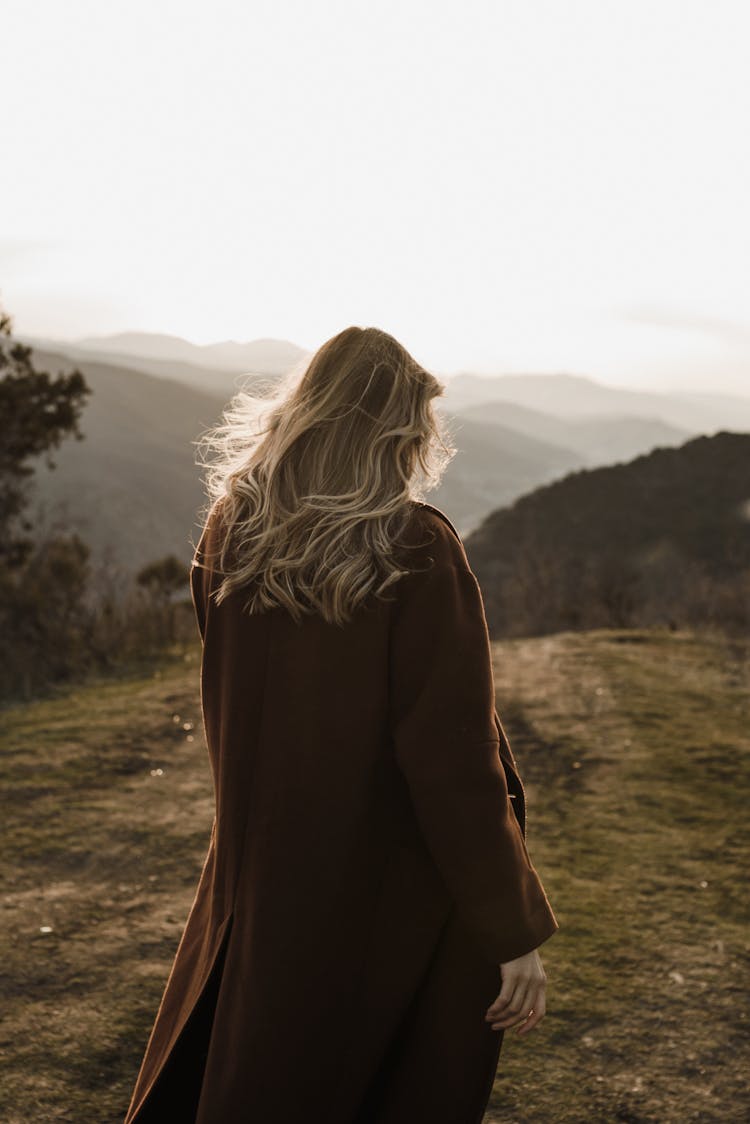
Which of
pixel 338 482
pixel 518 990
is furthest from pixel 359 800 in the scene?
pixel 338 482

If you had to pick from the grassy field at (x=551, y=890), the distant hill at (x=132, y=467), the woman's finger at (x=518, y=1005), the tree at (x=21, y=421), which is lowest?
the grassy field at (x=551, y=890)

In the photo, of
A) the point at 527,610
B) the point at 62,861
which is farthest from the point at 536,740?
the point at 527,610

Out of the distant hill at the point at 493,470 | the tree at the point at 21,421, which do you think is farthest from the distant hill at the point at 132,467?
the tree at the point at 21,421

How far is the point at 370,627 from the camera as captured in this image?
4.97ft

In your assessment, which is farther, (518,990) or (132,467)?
(132,467)

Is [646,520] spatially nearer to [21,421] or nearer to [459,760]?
[21,421]

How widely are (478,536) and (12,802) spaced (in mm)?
42491

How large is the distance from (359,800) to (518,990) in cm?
37

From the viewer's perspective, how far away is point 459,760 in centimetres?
147

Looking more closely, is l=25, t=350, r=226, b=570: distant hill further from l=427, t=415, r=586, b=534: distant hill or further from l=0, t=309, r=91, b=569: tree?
l=0, t=309, r=91, b=569: tree

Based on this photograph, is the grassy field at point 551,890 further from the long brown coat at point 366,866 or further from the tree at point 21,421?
the tree at point 21,421

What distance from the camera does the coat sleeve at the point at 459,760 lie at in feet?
4.83

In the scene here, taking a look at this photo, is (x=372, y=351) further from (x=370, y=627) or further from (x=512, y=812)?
(x=512, y=812)

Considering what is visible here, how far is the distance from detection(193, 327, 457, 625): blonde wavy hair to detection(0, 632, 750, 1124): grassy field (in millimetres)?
1506
